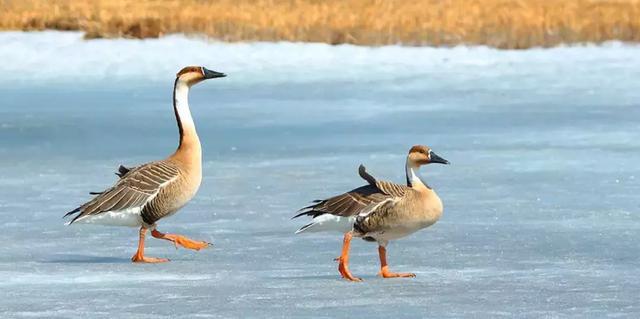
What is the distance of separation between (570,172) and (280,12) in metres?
13.2

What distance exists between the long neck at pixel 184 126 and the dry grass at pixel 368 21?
13.4 m

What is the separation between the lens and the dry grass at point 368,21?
2202cm

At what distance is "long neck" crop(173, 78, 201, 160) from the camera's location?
322 inches

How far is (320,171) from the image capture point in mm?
12070

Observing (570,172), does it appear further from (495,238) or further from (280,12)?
(280,12)

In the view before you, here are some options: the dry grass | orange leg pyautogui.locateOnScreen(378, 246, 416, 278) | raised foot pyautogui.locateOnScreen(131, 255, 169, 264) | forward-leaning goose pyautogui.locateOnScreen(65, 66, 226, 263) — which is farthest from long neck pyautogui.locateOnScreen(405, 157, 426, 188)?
the dry grass

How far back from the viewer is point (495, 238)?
8617 mm

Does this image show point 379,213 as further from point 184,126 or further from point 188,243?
point 184,126

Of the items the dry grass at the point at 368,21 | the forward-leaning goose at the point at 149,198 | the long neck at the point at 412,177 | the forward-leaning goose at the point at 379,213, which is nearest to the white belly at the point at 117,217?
the forward-leaning goose at the point at 149,198

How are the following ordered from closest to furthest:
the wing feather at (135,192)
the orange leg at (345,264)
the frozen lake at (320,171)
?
the frozen lake at (320,171) → the orange leg at (345,264) → the wing feather at (135,192)

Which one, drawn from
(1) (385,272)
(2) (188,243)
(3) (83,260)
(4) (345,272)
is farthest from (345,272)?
(3) (83,260)

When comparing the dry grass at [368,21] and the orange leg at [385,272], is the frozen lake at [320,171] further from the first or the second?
the dry grass at [368,21]

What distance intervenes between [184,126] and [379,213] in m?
1.52

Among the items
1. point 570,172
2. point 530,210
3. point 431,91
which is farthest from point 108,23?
point 530,210
